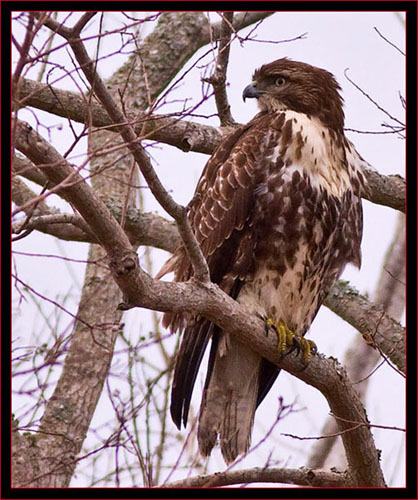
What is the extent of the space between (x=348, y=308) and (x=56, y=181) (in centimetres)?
340

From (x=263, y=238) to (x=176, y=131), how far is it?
110cm

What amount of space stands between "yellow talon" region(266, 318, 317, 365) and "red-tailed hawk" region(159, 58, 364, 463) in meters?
0.07

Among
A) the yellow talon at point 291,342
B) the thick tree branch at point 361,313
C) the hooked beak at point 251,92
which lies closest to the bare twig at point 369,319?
the thick tree branch at point 361,313

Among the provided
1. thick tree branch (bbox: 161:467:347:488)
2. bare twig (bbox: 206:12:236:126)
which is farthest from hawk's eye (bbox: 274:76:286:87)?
thick tree branch (bbox: 161:467:347:488)

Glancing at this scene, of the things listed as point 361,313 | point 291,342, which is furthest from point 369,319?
point 291,342

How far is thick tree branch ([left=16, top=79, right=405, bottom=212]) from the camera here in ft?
17.7

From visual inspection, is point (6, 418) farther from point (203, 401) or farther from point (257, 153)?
point (257, 153)

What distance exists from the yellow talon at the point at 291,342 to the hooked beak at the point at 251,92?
1.42 meters

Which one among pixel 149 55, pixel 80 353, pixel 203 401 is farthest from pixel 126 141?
pixel 149 55

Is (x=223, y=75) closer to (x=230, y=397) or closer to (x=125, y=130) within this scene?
(x=230, y=397)

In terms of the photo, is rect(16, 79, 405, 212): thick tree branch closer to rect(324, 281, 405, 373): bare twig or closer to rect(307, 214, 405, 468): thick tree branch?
rect(324, 281, 405, 373): bare twig

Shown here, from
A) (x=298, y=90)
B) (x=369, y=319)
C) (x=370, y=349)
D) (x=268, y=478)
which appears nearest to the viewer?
(x=268, y=478)

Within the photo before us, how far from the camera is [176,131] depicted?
5762mm

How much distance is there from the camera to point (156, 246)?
6.61 metres
